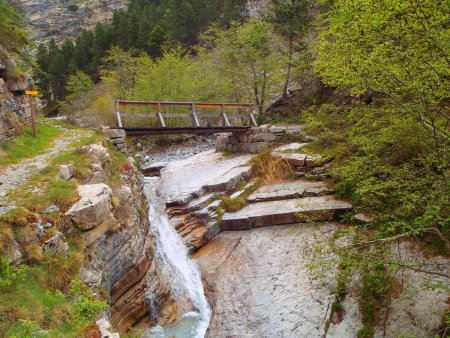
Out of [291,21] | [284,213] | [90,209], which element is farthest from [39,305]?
[291,21]

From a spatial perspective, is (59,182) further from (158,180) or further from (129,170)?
(158,180)

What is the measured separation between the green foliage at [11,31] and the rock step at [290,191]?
12.0 metres

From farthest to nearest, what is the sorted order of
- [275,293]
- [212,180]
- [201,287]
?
[212,180], [201,287], [275,293]

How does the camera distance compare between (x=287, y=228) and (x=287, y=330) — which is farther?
(x=287, y=228)

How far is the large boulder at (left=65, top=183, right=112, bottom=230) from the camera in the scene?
23.8ft

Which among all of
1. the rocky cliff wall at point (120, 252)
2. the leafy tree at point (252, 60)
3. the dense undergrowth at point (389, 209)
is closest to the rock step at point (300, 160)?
the dense undergrowth at point (389, 209)

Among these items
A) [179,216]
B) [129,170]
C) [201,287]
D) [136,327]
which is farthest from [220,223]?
[136,327]

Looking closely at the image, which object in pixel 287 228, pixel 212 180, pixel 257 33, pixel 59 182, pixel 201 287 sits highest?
pixel 257 33

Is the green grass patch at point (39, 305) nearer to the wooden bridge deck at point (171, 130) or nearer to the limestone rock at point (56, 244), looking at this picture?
the limestone rock at point (56, 244)

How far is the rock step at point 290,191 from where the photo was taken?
41.4 feet

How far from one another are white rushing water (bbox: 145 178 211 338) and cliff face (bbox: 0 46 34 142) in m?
5.79

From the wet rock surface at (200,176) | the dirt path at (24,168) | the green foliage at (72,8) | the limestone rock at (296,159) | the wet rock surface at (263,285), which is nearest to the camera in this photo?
the wet rock surface at (263,285)

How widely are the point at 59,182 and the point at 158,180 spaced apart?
858 centimetres

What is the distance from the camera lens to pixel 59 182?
8.52m
